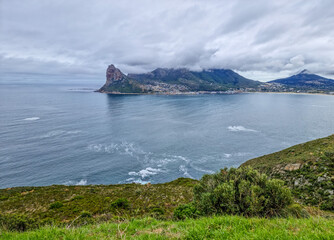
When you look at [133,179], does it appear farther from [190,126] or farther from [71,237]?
[190,126]

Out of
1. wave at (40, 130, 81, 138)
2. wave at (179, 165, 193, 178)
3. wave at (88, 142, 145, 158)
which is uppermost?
wave at (40, 130, 81, 138)

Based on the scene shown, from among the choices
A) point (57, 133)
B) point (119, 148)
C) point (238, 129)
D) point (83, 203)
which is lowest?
point (119, 148)

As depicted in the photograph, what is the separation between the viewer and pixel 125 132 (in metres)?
69.8

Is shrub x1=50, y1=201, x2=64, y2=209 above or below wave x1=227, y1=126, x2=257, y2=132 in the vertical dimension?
above

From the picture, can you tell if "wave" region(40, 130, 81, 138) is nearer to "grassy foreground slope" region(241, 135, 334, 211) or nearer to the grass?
the grass

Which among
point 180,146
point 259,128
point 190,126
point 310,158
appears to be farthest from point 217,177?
point 259,128

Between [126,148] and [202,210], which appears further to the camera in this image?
[126,148]

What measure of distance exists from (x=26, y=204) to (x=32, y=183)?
826 inches

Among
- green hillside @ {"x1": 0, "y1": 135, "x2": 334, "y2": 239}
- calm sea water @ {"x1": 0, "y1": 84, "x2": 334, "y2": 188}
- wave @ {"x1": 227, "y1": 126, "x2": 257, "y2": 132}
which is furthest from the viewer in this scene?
wave @ {"x1": 227, "y1": 126, "x2": 257, "y2": 132}

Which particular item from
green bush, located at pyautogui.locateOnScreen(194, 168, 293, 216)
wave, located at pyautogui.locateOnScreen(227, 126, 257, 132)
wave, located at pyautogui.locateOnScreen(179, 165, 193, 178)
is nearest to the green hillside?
green bush, located at pyautogui.locateOnScreen(194, 168, 293, 216)

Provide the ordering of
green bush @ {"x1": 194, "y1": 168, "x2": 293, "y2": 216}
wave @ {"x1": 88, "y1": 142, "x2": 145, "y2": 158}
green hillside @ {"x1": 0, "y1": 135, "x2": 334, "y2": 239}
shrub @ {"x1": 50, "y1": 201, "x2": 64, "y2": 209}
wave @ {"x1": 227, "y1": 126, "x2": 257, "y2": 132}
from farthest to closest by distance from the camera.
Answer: wave @ {"x1": 227, "y1": 126, "x2": 257, "y2": 132}, wave @ {"x1": 88, "y1": 142, "x2": 145, "y2": 158}, shrub @ {"x1": 50, "y1": 201, "x2": 64, "y2": 209}, green bush @ {"x1": 194, "y1": 168, "x2": 293, "y2": 216}, green hillside @ {"x1": 0, "y1": 135, "x2": 334, "y2": 239}

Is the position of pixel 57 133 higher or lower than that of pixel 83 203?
lower

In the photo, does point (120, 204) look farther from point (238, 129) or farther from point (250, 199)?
point (238, 129)

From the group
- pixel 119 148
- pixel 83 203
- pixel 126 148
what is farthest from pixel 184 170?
pixel 83 203
